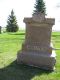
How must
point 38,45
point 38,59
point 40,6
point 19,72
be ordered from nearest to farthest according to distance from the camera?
1. point 19,72
2. point 38,59
3. point 38,45
4. point 40,6

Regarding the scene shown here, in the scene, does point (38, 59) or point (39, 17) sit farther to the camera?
point (38, 59)

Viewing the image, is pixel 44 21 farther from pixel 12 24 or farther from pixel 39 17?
pixel 12 24

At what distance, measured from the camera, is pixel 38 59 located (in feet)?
31.9

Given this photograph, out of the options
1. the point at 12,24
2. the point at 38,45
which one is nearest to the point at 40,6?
the point at 12,24

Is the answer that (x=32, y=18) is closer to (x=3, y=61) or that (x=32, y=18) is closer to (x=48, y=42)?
(x=48, y=42)

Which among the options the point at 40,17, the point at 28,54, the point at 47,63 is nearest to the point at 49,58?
the point at 47,63

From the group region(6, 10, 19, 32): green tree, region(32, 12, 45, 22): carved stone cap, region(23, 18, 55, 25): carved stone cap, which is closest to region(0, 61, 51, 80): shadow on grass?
region(23, 18, 55, 25): carved stone cap

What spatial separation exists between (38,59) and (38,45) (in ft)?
1.84

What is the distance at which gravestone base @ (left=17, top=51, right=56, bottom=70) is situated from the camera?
31.2 ft

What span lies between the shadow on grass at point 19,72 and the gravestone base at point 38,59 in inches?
10.0

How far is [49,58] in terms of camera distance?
9.52 m

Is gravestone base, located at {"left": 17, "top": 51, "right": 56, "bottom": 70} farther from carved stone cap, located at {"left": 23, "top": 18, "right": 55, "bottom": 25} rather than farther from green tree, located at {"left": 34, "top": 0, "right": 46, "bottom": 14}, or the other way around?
green tree, located at {"left": 34, "top": 0, "right": 46, "bottom": 14}

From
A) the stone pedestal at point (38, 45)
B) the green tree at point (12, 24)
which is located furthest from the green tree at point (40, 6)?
the stone pedestal at point (38, 45)

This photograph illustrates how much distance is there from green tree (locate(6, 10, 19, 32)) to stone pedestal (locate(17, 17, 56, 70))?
50.8 m
